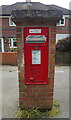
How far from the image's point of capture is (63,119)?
2793mm

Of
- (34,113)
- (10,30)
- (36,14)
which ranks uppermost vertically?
(10,30)

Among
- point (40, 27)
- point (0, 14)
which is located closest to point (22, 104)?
point (40, 27)

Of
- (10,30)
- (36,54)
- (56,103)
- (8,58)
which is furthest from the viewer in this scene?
(10,30)

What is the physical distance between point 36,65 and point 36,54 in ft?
0.80

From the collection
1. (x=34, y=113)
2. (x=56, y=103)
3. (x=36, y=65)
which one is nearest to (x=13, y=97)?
(x=34, y=113)

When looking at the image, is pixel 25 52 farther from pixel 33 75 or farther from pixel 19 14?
pixel 19 14

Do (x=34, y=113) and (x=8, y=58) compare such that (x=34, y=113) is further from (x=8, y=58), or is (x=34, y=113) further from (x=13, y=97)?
(x=8, y=58)

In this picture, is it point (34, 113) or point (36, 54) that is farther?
point (34, 113)

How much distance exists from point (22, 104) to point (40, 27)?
1.79 metres

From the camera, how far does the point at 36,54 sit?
9.04ft

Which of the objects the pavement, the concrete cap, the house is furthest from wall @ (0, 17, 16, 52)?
the concrete cap

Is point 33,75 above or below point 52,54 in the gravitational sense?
below

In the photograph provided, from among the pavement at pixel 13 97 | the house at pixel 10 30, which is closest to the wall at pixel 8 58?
the pavement at pixel 13 97

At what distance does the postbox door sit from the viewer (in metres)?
2.74
